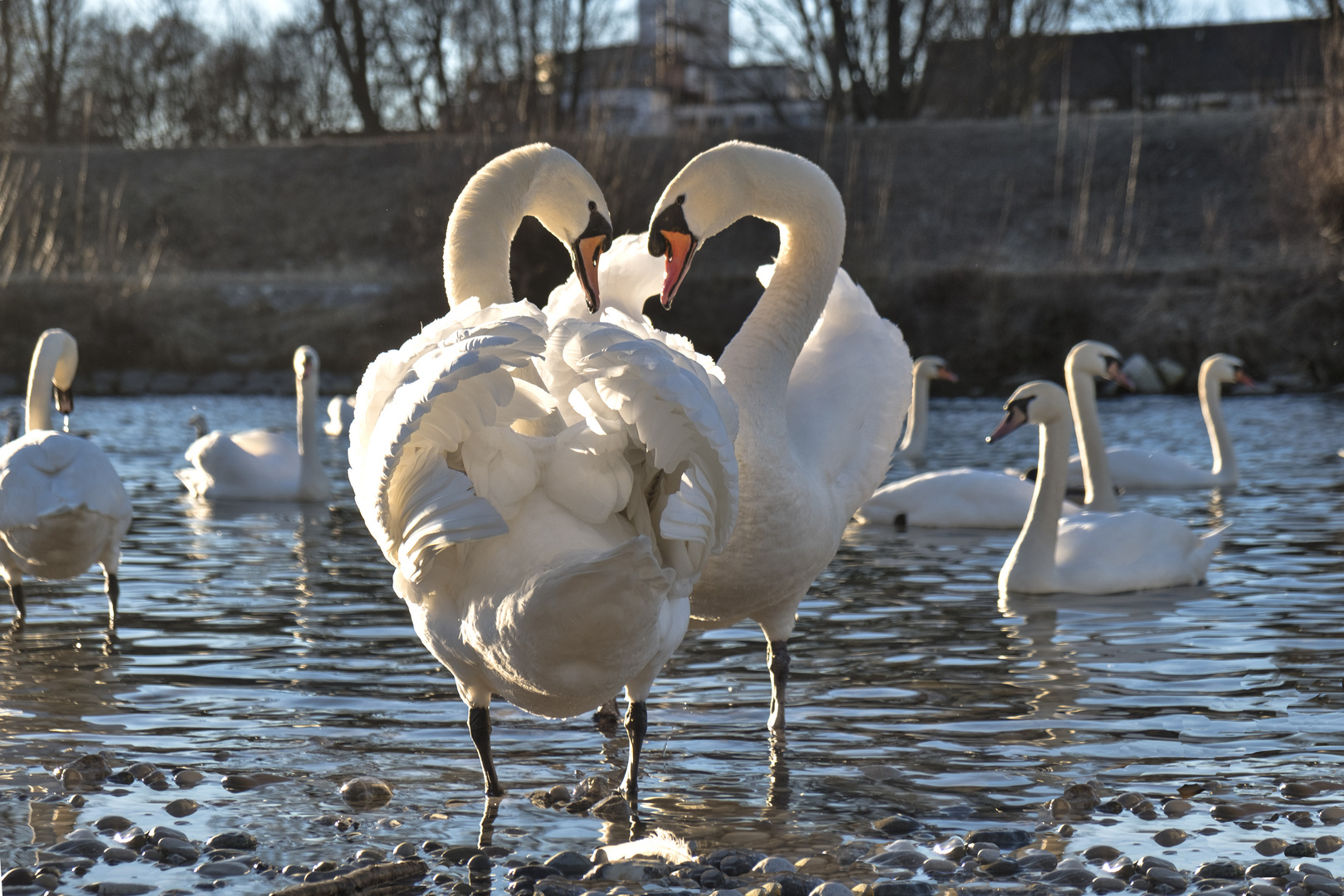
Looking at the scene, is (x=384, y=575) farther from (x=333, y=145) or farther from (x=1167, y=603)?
(x=333, y=145)

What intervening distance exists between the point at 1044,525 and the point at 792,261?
111 inches

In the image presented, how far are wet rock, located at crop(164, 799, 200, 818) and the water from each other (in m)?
0.03

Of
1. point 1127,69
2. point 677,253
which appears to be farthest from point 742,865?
point 1127,69

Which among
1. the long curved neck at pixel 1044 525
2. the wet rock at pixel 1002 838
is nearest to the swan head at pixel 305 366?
the long curved neck at pixel 1044 525

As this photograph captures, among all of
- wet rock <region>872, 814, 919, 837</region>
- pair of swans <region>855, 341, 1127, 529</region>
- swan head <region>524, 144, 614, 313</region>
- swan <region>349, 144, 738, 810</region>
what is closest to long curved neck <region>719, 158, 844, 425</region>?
swan head <region>524, 144, 614, 313</region>

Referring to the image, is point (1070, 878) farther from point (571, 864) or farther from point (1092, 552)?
point (1092, 552)

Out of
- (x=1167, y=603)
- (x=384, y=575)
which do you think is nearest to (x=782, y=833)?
(x=1167, y=603)

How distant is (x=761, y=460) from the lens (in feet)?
13.8

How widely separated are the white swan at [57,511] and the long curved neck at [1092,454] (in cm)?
528

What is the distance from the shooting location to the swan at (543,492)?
3.04 metres

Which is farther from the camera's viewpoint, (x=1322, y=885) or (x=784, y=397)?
(x=784, y=397)

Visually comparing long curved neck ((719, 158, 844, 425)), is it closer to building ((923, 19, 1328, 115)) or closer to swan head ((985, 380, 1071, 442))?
swan head ((985, 380, 1071, 442))

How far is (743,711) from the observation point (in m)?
4.91

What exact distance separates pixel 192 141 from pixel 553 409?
133 feet
